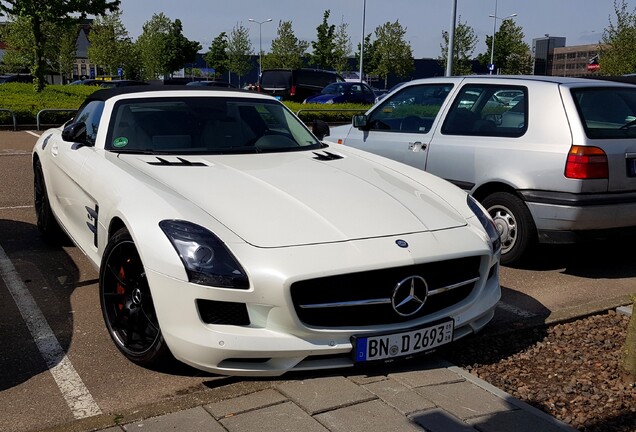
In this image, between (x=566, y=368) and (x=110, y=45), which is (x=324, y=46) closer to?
(x=110, y=45)

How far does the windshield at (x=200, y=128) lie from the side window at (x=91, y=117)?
22 centimetres

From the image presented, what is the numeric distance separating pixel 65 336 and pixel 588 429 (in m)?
2.94

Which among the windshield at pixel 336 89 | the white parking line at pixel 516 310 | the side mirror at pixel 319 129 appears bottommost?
the white parking line at pixel 516 310

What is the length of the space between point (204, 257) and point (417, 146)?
3807 mm

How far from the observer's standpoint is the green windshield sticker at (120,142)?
4.78m

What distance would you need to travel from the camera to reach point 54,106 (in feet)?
66.5

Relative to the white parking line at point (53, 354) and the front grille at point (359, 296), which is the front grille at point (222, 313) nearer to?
the front grille at point (359, 296)

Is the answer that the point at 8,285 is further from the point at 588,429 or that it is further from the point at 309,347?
the point at 588,429

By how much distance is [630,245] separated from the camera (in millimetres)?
7082

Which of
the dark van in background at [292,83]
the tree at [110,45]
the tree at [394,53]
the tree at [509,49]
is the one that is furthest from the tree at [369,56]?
the dark van in background at [292,83]

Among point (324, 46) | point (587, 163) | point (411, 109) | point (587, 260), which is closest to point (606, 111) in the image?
point (587, 163)

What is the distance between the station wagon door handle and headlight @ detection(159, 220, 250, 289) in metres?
3.64

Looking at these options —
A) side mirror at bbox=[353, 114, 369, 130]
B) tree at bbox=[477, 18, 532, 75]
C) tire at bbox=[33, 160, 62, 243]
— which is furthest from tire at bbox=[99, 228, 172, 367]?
tree at bbox=[477, 18, 532, 75]

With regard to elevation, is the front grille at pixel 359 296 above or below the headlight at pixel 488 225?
below
